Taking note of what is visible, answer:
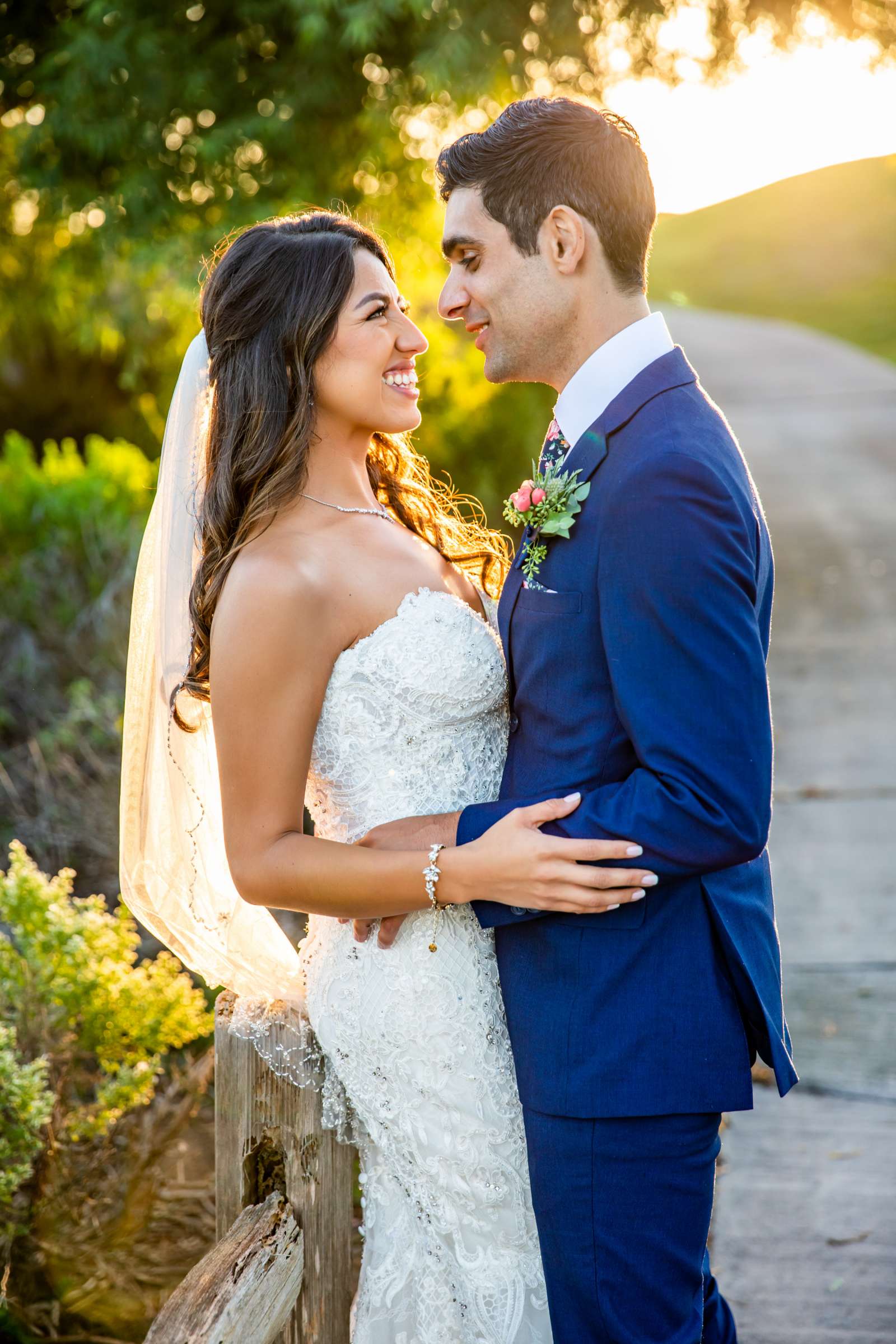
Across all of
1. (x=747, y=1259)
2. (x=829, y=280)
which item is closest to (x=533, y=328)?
(x=747, y=1259)

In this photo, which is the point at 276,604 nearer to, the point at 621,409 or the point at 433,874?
the point at 433,874

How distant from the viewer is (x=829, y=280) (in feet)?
122

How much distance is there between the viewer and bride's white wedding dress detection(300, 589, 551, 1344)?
2154 mm

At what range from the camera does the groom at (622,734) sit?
1.76 meters

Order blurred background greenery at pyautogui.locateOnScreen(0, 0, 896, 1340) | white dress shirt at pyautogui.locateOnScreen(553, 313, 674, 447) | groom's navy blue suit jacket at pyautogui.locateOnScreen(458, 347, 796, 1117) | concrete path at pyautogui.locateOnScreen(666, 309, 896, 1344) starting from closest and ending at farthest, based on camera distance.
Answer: groom's navy blue suit jacket at pyautogui.locateOnScreen(458, 347, 796, 1117), white dress shirt at pyautogui.locateOnScreen(553, 313, 674, 447), concrete path at pyautogui.locateOnScreen(666, 309, 896, 1344), blurred background greenery at pyautogui.locateOnScreen(0, 0, 896, 1340)

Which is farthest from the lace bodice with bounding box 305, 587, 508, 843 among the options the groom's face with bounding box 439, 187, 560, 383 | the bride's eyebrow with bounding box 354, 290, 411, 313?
the bride's eyebrow with bounding box 354, 290, 411, 313

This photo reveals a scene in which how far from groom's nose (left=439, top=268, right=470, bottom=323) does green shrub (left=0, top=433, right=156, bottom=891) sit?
3.37 metres

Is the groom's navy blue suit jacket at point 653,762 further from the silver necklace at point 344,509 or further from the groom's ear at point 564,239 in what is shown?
the silver necklace at point 344,509

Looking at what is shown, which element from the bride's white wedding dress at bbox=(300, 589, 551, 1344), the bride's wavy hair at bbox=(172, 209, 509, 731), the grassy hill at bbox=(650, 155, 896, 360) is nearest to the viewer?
the bride's white wedding dress at bbox=(300, 589, 551, 1344)

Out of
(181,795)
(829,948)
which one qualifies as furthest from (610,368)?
(829,948)

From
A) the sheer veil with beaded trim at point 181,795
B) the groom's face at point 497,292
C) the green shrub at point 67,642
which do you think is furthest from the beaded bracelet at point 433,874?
the green shrub at point 67,642

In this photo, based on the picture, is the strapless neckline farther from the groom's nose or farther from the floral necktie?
the groom's nose

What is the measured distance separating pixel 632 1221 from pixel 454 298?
1.60 m

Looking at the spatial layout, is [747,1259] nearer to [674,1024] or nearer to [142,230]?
[674,1024]
